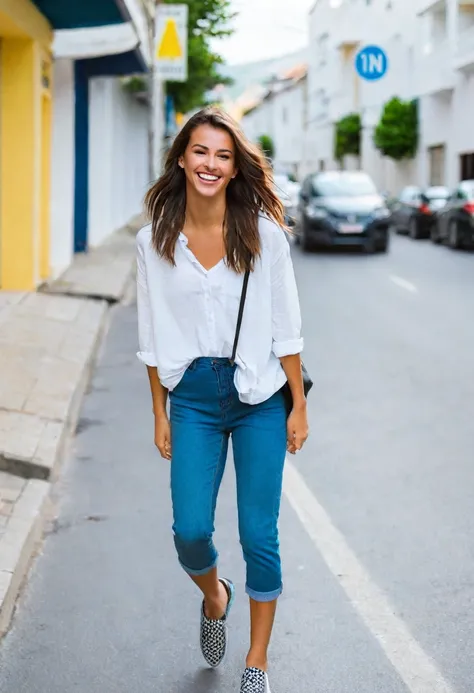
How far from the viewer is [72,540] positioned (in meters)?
5.52

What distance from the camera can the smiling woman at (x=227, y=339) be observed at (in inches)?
143

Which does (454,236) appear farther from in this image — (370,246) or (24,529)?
(24,529)

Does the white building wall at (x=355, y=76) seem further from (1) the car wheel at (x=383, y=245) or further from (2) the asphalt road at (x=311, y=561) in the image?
(2) the asphalt road at (x=311, y=561)

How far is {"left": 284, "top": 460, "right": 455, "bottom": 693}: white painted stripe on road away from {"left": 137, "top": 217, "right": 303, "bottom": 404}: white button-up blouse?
113cm

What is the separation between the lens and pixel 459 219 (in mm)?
25453

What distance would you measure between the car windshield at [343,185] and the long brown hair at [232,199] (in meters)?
20.9

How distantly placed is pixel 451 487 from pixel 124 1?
9116mm

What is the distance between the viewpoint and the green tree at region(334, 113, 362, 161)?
190ft

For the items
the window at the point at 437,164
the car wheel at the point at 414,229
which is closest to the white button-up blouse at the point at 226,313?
the car wheel at the point at 414,229

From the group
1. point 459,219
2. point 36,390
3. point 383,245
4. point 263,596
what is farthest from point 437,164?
point 263,596

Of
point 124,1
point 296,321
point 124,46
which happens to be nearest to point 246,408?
point 296,321

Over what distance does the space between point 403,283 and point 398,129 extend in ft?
98.6

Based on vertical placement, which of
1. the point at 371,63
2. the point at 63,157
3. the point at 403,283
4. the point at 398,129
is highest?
the point at 371,63

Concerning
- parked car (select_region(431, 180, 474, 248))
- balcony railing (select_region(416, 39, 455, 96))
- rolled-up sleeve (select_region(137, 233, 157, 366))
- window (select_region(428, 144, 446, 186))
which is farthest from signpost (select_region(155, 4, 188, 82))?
window (select_region(428, 144, 446, 186))
